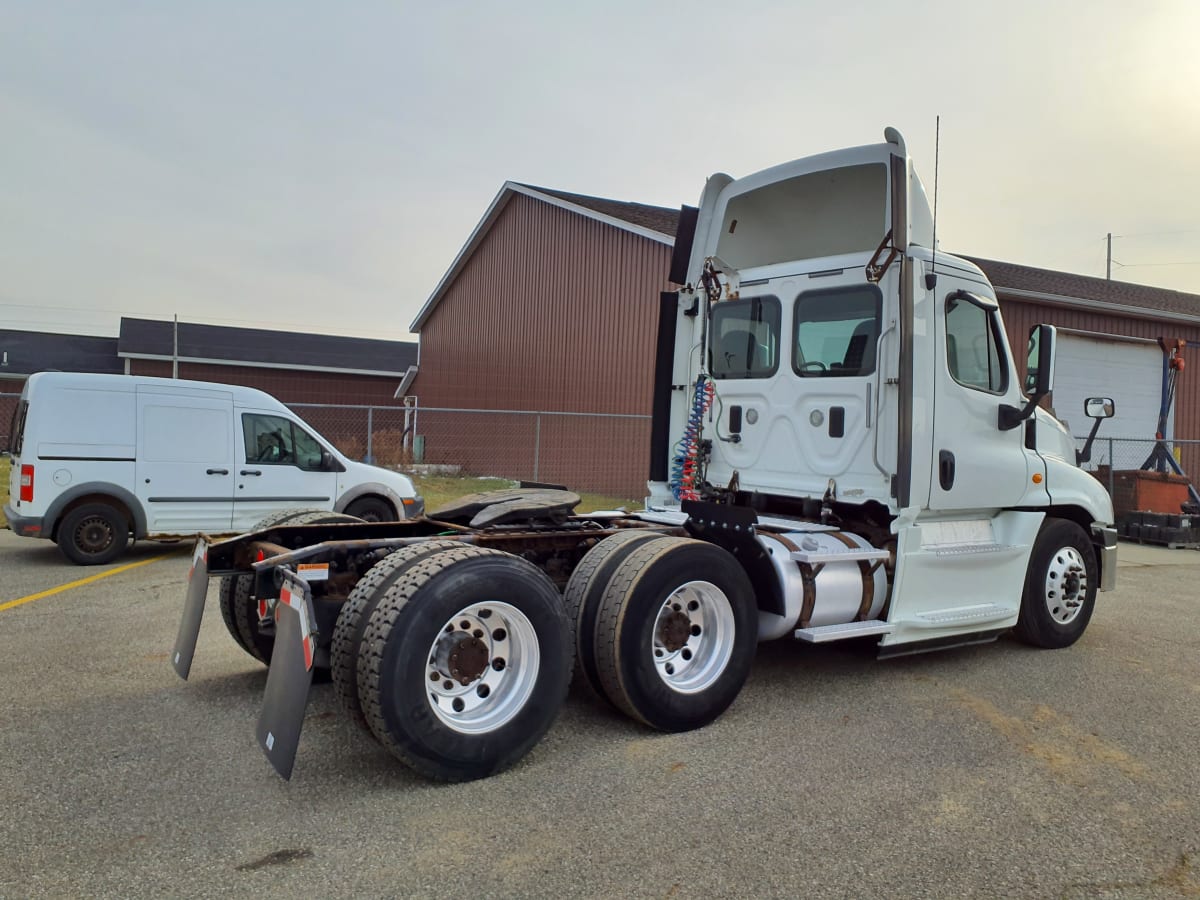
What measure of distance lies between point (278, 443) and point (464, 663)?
23.1ft

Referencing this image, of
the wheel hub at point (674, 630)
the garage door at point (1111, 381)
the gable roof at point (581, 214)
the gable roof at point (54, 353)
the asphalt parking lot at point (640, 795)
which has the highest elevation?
the gable roof at point (581, 214)

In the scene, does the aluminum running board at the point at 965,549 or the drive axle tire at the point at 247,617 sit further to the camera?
the aluminum running board at the point at 965,549

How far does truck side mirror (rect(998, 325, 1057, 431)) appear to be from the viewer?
5.81 meters

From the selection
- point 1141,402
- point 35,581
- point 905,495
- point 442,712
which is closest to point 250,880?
point 442,712

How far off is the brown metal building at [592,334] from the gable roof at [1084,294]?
0.21ft

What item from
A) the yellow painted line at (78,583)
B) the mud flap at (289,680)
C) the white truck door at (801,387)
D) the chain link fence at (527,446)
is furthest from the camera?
the chain link fence at (527,446)

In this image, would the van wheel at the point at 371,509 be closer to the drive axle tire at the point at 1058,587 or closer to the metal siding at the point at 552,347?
the metal siding at the point at 552,347

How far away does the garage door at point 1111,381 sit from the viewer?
18203 mm

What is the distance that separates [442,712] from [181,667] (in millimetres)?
1660

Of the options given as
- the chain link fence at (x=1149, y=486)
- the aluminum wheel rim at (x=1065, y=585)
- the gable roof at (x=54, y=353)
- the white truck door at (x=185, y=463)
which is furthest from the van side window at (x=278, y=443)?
the gable roof at (x=54, y=353)

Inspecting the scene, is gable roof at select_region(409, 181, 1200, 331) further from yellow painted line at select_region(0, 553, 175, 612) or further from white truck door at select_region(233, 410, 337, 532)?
yellow painted line at select_region(0, 553, 175, 612)

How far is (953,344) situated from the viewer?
5.76 m

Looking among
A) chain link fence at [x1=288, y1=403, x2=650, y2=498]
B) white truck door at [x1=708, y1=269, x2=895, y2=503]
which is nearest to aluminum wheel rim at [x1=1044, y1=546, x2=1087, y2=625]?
white truck door at [x1=708, y1=269, x2=895, y2=503]

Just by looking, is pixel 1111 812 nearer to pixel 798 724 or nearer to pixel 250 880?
pixel 798 724
